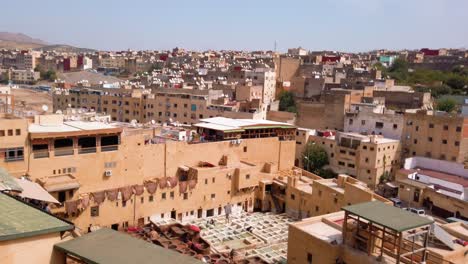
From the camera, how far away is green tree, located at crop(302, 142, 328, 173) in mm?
36531

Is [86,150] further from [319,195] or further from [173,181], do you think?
[319,195]

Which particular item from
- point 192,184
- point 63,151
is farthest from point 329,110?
point 63,151

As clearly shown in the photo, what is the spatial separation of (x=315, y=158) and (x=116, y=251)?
93.0 ft

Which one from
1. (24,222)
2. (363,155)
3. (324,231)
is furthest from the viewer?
(363,155)

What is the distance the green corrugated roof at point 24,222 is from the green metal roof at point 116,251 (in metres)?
0.45

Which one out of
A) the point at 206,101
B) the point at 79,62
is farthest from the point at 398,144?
the point at 79,62

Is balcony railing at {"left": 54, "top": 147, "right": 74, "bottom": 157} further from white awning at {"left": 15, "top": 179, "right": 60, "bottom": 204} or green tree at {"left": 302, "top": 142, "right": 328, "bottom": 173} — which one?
green tree at {"left": 302, "top": 142, "right": 328, "bottom": 173}

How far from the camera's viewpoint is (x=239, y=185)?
93.0 feet

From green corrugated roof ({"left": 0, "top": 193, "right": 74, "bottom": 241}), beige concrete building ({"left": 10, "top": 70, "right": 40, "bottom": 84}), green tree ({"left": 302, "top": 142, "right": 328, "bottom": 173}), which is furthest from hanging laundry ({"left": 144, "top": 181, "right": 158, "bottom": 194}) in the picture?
beige concrete building ({"left": 10, "top": 70, "right": 40, "bottom": 84})

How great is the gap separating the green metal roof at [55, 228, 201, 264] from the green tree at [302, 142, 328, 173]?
2753cm

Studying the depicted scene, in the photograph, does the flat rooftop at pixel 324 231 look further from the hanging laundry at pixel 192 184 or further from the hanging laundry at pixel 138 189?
the hanging laundry at pixel 138 189

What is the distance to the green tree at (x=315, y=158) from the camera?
3653 cm

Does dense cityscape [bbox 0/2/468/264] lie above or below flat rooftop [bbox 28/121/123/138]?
below

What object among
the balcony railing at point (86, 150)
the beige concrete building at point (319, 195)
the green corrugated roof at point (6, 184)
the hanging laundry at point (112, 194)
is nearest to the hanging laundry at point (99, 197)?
the hanging laundry at point (112, 194)
